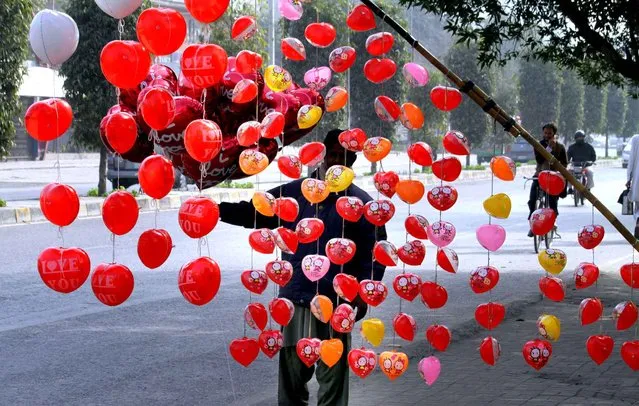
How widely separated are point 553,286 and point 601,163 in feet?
165

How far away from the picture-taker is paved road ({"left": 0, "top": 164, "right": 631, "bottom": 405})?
6410 millimetres

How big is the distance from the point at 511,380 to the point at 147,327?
3.17m

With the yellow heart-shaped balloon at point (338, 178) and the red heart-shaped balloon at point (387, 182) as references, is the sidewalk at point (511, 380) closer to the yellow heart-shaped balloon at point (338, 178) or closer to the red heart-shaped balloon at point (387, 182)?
the red heart-shaped balloon at point (387, 182)

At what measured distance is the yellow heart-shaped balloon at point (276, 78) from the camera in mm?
4035

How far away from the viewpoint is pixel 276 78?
405 cm

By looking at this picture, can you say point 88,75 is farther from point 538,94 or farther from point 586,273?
point 538,94

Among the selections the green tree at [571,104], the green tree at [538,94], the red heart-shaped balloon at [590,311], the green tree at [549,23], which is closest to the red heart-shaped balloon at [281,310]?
the red heart-shaped balloon at [590,311]

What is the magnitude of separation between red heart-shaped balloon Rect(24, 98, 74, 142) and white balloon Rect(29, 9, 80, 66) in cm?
30

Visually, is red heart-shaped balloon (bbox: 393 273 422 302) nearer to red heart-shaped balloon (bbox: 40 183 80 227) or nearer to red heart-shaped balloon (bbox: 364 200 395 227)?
red heart-shaped balloon (bbox: 364 200 395 227)

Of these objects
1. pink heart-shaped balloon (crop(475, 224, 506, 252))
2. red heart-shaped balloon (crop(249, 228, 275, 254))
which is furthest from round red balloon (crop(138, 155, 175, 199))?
pink heart-shaped balloon (crop(475, 224, 506, 252))

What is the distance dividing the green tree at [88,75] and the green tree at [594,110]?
43.1 metres

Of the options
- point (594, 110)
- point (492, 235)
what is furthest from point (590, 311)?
point (594, 110)

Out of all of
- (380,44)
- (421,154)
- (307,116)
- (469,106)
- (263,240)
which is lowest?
(263,240)

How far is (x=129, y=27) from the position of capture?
18.5m
